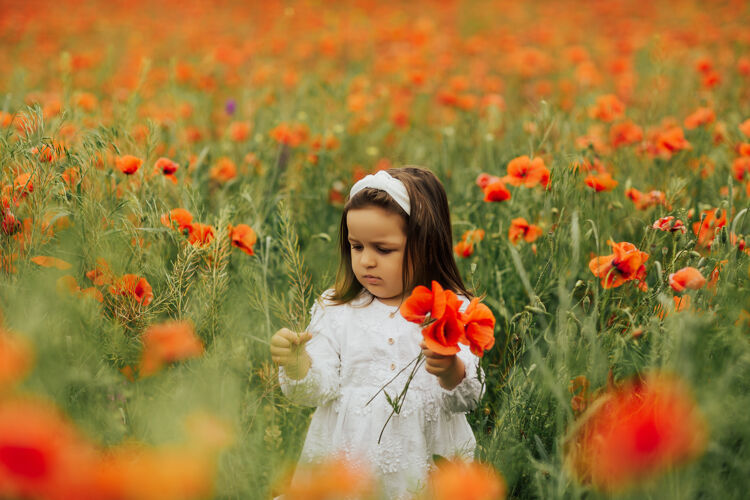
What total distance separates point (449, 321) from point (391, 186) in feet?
1.44

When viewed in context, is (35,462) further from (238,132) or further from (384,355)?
(238,132)

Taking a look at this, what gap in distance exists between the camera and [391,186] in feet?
4.74

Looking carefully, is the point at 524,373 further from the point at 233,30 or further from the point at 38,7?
the point at 38,7

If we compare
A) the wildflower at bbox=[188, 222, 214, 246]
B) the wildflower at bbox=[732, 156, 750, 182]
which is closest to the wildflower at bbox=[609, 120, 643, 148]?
the wildflower at bbox=[732, 156, 750, 182]

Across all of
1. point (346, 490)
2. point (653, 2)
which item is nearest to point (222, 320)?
point (346, 490)

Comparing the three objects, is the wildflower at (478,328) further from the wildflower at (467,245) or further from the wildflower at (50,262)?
the wildflower at (50,262)

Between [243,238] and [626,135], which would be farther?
[626,135]

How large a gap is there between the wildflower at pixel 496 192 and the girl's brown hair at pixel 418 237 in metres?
0.32

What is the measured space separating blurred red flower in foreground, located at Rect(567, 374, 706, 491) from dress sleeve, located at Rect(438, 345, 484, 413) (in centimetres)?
33

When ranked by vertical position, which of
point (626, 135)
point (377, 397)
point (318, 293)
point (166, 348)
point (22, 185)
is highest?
point (22, 185)

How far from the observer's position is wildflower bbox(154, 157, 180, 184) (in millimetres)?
1877

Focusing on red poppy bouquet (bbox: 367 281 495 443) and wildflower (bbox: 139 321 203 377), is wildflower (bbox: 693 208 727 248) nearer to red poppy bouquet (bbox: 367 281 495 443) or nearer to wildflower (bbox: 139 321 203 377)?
red poppy bouquet (bbox: 367 281 495 443)

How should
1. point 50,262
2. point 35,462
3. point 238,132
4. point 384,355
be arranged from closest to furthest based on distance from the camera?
point 35,462 < point 50,262 < point 384,355 < point 238,132

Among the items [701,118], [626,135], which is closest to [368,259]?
[626,135]
